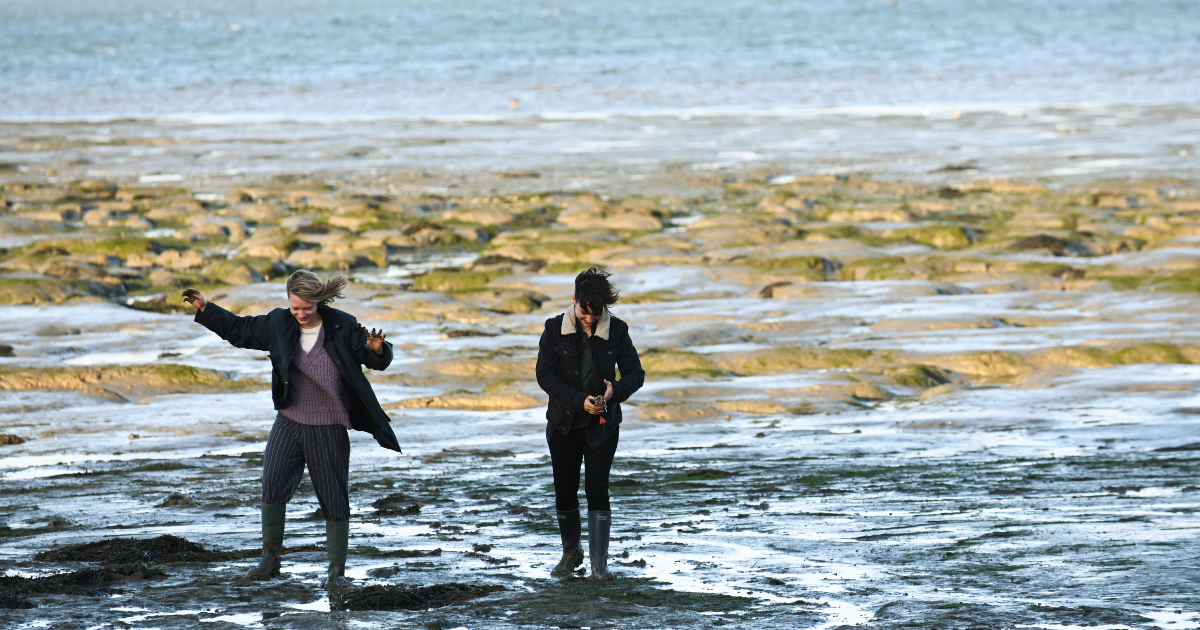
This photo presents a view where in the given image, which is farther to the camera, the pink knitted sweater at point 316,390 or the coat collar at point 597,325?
the coat collar at point 597,325

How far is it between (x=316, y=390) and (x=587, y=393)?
1.43m

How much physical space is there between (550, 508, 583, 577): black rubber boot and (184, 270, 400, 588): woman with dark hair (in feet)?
3.46

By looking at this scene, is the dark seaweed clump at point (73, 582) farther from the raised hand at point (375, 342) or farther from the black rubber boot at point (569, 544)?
the black rubber boot at point (569, 544)

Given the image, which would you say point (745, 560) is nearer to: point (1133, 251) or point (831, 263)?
point (831, 263)

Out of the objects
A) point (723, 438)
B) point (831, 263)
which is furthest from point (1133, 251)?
point (723, 438)

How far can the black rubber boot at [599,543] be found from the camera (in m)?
8.17

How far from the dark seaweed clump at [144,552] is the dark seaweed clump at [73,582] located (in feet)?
0.92

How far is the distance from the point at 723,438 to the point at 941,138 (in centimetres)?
3202

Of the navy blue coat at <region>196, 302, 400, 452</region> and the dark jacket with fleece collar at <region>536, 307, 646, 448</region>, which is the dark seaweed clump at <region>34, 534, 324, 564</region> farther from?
the dark jacket with fleece collar at <region>536, 307, 646, 448</region>

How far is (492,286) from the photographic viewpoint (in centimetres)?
2177

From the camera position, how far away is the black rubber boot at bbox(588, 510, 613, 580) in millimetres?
8172

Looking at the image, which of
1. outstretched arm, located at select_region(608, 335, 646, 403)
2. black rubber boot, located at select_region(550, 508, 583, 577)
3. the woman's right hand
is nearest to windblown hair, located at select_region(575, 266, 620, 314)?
outstretched arm, located at select_region(608, 335, 646, 403)

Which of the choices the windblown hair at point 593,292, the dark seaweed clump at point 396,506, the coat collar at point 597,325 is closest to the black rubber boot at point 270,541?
the coat collar at point 597,325

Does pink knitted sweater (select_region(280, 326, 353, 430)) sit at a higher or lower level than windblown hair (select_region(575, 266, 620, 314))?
lower
